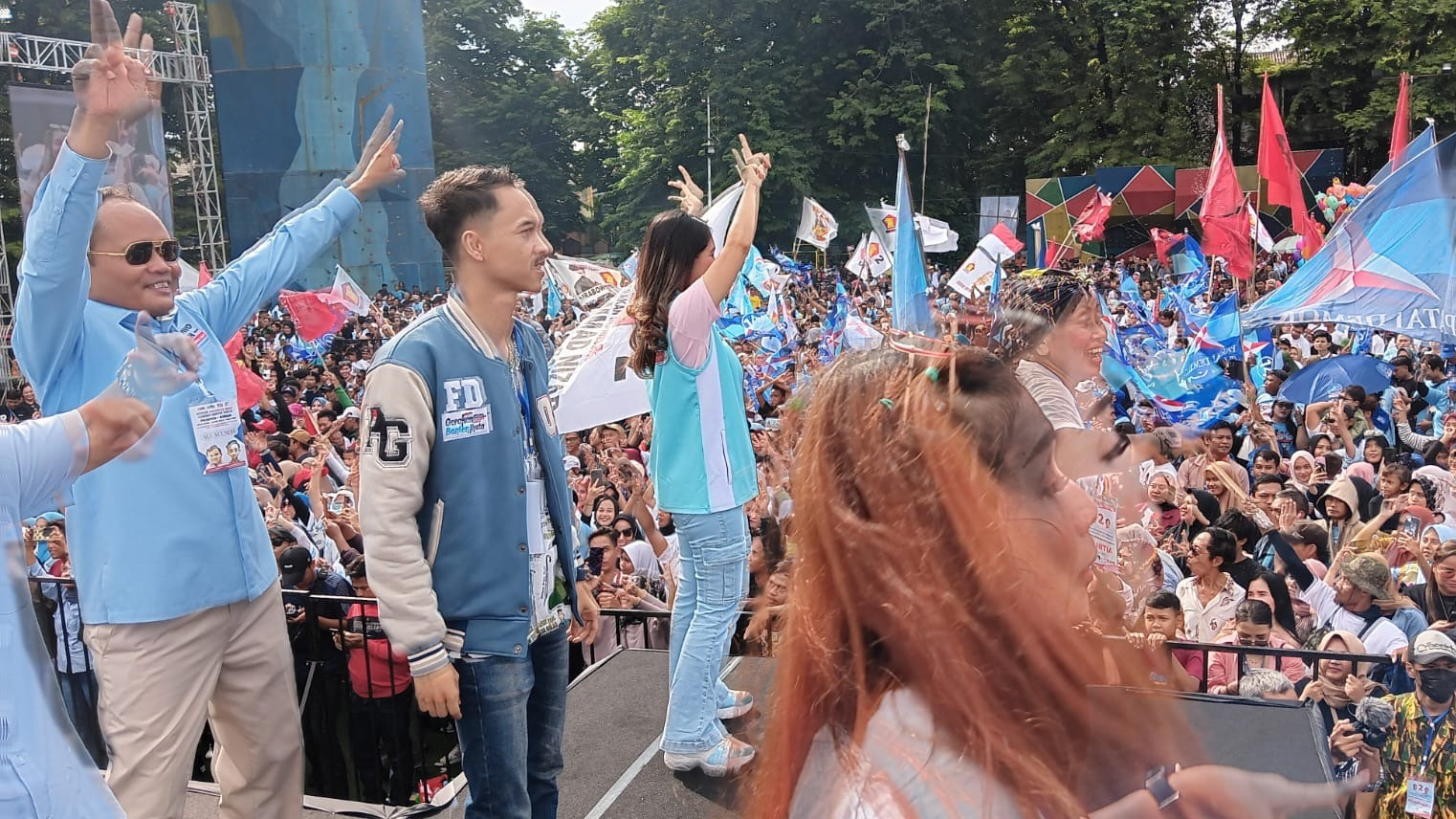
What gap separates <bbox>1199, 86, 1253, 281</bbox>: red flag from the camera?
12656mm

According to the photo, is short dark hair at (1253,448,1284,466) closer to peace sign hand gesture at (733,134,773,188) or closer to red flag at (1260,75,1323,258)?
red flag at (1260,75,1323,258)

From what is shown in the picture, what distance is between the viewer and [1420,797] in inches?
157

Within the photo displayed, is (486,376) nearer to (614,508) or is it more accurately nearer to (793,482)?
(793,482)

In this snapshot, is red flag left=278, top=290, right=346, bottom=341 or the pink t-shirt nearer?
→ the pink t-shirt

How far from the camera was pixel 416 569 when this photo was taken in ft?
8.29

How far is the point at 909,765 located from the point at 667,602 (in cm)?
586

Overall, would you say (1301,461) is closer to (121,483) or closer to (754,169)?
(754,169)

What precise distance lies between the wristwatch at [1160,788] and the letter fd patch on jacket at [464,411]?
173cm

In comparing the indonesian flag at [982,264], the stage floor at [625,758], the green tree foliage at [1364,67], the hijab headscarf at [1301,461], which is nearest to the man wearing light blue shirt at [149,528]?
the stage floor at [625,758]

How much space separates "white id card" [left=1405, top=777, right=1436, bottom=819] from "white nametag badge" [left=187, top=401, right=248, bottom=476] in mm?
4085

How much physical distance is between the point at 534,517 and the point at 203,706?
90cm

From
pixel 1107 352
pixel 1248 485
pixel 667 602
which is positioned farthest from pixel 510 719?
pixel 1248 485

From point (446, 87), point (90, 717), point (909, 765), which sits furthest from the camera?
point (446, 87)

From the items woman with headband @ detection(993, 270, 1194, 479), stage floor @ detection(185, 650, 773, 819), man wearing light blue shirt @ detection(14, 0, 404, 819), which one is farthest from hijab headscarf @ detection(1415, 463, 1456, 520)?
man wearing light blue shirt @ detection(14, 0, 404, 819)
